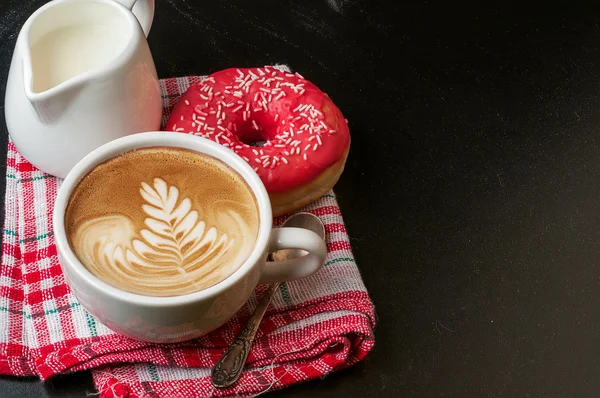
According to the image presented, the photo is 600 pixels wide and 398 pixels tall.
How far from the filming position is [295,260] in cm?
92

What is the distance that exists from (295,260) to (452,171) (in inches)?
15.7

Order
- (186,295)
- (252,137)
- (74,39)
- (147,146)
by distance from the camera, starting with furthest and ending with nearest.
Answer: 1. (252,137)
2. (74,39)
3. (147,146)
4. (186,295)

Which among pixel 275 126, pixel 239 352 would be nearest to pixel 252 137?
pixel 275 126

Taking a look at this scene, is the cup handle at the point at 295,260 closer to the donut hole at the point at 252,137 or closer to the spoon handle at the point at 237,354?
the spoon handle at the point at 237,354

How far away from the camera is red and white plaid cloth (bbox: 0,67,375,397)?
35.8 inches

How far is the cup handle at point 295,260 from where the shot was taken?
87cm

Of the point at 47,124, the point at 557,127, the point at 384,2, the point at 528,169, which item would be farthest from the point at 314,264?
the point at 384,2

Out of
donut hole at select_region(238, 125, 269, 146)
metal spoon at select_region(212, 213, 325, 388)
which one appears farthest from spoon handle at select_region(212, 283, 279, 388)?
donut hole at select_region(238, 125, 269, 146)

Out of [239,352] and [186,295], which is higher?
[186,295]

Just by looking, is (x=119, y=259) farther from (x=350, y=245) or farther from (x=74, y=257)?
(x=350, y=245)

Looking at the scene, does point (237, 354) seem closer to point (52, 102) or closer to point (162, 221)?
point (162, 221)

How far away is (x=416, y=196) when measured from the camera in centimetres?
117

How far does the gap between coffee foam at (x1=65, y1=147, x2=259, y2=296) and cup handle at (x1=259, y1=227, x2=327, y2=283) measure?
1.2 inches

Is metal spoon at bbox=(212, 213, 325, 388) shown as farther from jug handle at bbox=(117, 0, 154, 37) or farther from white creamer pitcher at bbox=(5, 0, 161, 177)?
jug handle at bbox=(117, 0, 154, 37)
